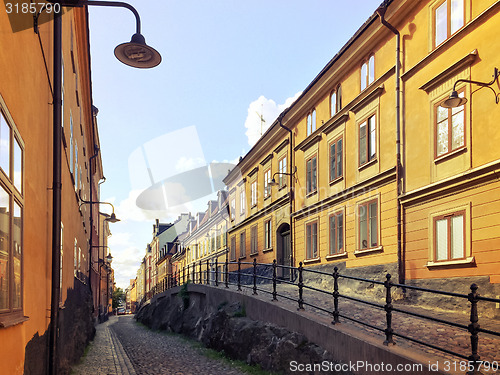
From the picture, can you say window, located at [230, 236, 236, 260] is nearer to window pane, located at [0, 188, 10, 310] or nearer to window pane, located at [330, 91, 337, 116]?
window pane, located at [330, 91, 337, 116]

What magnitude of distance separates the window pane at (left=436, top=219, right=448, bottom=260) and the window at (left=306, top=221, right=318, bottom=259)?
775 cm

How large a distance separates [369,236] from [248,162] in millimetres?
15556

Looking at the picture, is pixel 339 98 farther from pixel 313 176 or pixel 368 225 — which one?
pixel 368 225

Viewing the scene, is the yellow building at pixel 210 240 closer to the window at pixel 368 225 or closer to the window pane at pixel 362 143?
the window at pixel 368 225

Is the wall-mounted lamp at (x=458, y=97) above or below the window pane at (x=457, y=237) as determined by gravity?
above

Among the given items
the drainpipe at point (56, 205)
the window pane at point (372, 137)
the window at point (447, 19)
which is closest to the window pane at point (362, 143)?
the window pane at point (372, 137)

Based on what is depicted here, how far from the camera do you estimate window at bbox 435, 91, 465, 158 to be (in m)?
11.1

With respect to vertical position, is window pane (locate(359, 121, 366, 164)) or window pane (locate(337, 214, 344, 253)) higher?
window pane (locate(359, 121, 366, 164))

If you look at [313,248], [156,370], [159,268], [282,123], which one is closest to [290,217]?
[313,248]

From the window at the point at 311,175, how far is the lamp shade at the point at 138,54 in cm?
1362

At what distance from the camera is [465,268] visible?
10.7 metres

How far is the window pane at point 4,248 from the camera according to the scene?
4.03 meters

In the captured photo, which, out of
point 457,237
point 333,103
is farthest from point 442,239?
point 333,103

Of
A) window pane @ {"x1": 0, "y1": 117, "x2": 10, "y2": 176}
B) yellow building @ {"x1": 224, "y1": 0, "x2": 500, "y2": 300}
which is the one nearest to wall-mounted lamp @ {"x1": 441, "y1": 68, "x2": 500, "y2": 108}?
yellow building @ {"x1": 224, "y1": 0, "x2": 500, "y2": 300}
